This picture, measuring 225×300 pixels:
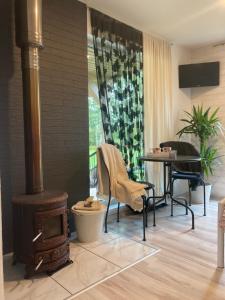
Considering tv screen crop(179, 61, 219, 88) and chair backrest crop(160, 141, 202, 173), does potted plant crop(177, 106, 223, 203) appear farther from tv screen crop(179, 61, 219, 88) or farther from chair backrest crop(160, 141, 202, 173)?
tv screen crop(179, 61, 219, 88)

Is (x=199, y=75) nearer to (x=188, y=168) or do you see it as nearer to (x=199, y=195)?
(x=188, y=168)

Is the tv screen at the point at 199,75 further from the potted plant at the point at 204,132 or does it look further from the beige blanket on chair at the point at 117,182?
the beige blanket on chair at the point at 117,182

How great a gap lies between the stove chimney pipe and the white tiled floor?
2.16 ft

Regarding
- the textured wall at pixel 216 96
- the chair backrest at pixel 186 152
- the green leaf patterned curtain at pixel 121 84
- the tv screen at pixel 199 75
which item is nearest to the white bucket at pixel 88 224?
the green leaf patterned curtain at pixel 121 84

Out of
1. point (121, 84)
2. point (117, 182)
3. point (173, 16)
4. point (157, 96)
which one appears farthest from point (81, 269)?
point (173, 16)

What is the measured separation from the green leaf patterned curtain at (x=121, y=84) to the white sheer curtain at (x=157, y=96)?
0.14 meters

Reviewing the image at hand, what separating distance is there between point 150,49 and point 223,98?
147 cm

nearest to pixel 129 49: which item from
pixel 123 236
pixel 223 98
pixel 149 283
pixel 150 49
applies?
pixel 150 49

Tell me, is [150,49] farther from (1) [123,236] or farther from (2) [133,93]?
(1) [123,236]

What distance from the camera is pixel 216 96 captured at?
13.9ft

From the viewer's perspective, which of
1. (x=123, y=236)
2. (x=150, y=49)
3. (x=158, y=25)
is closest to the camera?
(x=123, y=236)

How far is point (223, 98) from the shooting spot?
4.17 m

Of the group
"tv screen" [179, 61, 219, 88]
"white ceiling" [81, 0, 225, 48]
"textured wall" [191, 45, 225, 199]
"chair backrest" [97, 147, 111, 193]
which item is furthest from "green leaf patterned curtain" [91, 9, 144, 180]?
"textured wall" [191, 45, 225, 199]

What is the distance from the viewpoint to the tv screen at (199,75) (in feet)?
13.5
